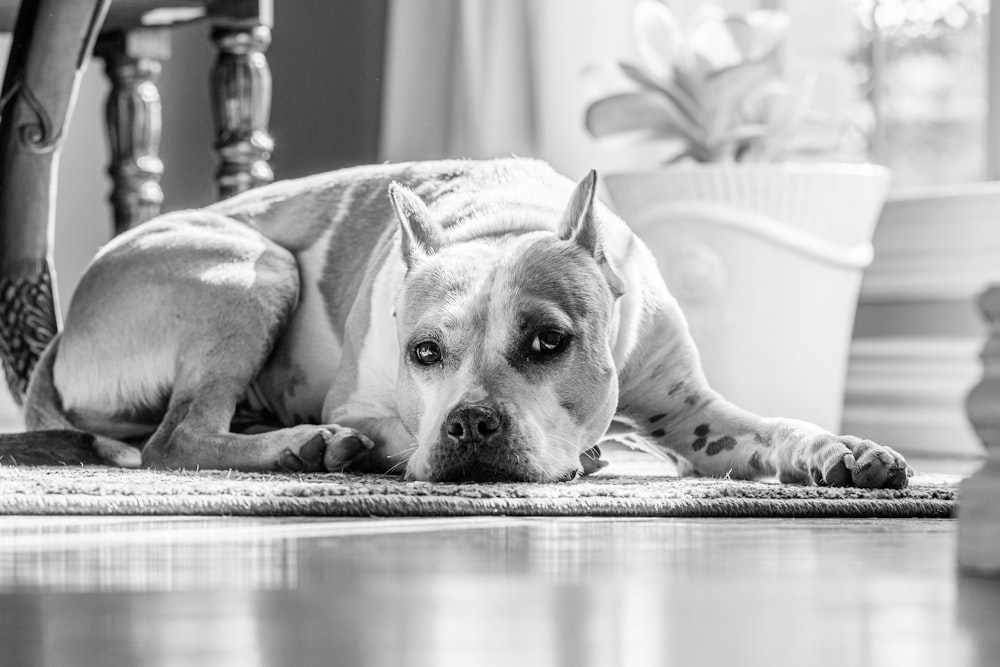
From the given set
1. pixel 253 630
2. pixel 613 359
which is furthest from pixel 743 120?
pixel 253 630

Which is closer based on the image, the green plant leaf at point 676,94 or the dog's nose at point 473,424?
the dog's nose at point 473,424

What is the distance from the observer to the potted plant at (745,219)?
2.52 meters

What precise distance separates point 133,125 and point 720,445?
1.42m

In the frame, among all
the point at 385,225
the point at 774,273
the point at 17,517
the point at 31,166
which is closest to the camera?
the point at 17,517

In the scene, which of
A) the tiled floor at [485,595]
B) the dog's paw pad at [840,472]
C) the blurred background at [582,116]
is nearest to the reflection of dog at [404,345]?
the dog's paw pad at [840,472]

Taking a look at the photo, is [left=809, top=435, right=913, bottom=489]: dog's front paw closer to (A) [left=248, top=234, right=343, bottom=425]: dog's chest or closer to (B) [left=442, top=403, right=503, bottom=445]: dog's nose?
(B) [left=442, top=403, right=503, bottom=445]: dog's nose

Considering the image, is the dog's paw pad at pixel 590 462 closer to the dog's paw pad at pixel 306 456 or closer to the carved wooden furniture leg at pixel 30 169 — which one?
the dog's paw pad at pixel 306 456

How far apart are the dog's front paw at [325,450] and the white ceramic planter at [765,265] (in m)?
1.07

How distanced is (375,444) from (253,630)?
1029mm

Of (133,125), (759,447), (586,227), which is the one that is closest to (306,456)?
(586,227)

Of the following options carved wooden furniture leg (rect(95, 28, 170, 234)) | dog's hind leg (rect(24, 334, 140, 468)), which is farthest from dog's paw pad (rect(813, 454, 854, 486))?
carved wooden furniture leg (rect(95, 28, 170, 234))

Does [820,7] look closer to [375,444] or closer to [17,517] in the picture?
[375,444]

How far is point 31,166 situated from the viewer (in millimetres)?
2150

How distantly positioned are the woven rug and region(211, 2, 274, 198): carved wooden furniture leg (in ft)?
3.32
